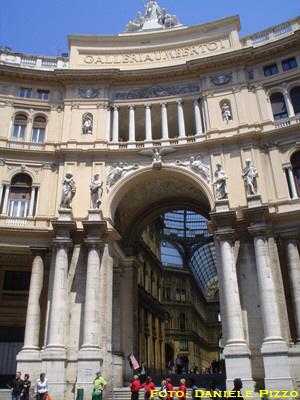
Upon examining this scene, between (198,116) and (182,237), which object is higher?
(182,237)

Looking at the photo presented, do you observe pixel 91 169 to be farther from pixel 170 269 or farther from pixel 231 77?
pixel 170 269

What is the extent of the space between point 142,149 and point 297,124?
1113 cm

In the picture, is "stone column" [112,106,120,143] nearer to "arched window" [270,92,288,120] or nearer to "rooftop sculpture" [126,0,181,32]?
"rooftop sculpture" [126,0,181,32]

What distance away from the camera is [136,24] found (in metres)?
37.8

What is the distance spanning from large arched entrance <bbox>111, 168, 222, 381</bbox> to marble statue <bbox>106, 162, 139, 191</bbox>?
758 mm

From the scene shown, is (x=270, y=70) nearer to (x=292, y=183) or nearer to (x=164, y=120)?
(x=164, y=120)

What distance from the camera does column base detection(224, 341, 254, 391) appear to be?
22.0 metres

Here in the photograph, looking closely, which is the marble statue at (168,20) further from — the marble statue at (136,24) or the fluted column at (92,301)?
the fluted column at (92,301)

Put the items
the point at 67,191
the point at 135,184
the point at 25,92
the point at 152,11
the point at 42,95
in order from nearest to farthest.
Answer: the point at 67,191
the point at 135,184
the point at 25,92
the point at 42,95
the point at 152,11

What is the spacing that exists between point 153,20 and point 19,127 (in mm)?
16674

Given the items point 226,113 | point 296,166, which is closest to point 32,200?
point 226,113

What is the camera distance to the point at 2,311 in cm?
3078

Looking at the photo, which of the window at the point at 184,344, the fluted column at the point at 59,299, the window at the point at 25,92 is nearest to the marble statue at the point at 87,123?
the window at the point at 25,92

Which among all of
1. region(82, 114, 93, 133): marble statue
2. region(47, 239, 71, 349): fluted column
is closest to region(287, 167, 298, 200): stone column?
region(82, 114, 93, 133): marble statue
